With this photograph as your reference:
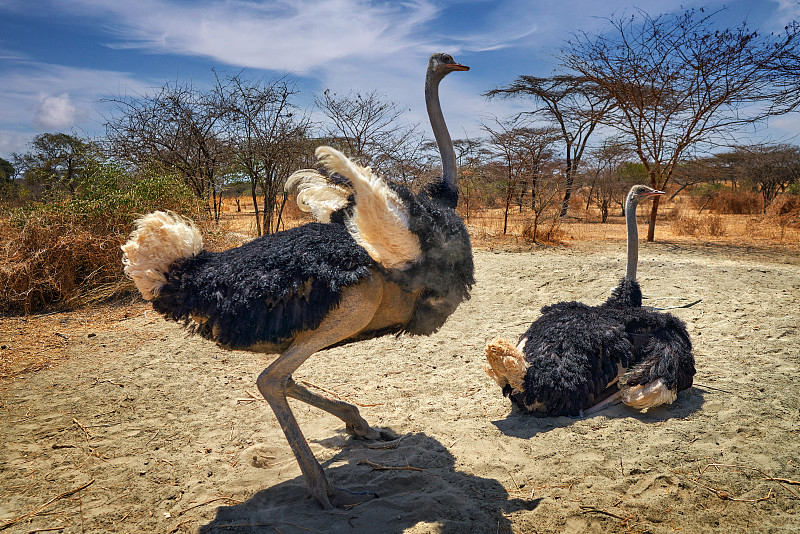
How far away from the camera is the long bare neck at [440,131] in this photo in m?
2.69

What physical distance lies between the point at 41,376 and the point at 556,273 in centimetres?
588

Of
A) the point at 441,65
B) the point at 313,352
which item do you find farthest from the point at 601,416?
the point at 441,65

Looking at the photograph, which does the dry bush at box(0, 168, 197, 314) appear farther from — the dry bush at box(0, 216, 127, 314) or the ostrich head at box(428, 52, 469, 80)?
the ostrich head at box(428, 52, 469, 80)

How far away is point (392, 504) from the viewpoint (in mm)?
2389

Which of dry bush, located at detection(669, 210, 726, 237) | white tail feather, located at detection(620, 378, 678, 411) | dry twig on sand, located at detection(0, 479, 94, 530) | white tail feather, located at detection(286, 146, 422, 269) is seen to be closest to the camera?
white tail feather, located at detection(286, 146, 422, 269)

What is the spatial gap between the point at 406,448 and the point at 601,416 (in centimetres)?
119

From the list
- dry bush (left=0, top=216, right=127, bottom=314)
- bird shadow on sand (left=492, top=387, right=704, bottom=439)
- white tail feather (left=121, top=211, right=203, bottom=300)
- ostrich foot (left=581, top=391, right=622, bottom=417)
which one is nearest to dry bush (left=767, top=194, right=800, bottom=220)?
bird shadow on sand (left=492, top=387, right=704, bottom=439)

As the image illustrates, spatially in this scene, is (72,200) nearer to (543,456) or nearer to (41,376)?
(41,376)

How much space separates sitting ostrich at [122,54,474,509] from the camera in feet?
7.22

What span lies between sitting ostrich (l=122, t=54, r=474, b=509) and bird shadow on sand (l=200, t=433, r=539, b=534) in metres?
0.13

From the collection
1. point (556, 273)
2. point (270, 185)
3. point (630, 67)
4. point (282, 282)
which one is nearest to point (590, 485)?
point (282, 282)

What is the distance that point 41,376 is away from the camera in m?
4.15

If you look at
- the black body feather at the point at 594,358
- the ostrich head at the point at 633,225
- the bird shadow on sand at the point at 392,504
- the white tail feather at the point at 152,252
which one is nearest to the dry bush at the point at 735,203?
the ostrich head at the point at 633,225

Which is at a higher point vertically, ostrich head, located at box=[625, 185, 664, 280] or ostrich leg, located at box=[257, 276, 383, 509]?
ostrich head, located at box=[625, 185, 664, 280]
